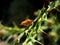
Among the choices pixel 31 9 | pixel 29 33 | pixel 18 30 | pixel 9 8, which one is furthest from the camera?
pixel 9 8

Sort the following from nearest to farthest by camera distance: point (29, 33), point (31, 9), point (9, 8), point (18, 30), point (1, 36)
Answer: point (29, 33)
point (18, 30)
point (1, 36)
point (31, 9)
point (9, 8)

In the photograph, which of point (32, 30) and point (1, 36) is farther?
point (1, 36)

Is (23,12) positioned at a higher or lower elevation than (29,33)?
higher

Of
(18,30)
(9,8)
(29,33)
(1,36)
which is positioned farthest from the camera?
(9,8)

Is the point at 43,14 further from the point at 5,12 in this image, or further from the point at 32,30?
the point at 5,12

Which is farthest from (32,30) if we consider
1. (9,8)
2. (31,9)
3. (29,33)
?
(9,8)

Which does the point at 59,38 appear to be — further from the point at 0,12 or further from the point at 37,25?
the point at 0,12

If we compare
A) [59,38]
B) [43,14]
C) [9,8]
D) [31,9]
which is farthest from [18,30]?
[9,8]

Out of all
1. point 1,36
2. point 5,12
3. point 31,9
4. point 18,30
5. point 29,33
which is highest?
point 5,12

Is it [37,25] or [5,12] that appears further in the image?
[5,12]
